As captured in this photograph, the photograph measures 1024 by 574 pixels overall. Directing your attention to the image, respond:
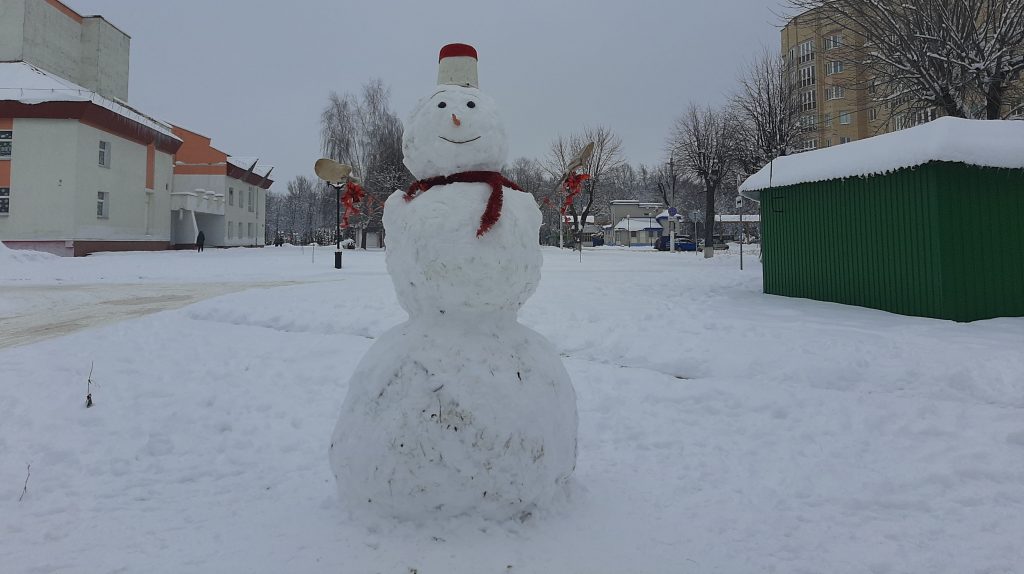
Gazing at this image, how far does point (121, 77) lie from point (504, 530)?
142ft

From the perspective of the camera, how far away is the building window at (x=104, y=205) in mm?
27141

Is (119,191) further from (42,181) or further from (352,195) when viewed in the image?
(352,195)

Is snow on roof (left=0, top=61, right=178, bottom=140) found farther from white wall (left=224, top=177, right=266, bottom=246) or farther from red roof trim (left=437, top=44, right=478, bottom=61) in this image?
Result: red roof trim (left=437, top=44, right=478, bottom=61)

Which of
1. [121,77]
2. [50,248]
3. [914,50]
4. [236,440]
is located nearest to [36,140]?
[50,248]

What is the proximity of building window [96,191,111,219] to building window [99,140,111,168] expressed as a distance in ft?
4.96

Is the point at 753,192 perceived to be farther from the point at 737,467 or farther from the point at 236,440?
the point at 236,440

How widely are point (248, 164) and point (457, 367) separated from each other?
48005mm

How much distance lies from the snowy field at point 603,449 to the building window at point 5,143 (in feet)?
78.5

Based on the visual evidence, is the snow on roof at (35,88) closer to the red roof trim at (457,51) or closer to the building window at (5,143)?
the building window at (5,143)

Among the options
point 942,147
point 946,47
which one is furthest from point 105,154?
→ point 946,47

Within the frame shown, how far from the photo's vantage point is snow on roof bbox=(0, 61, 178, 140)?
80.2 feet

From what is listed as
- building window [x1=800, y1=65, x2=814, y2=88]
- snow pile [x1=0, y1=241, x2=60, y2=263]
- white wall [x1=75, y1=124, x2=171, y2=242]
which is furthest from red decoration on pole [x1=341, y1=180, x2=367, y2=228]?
building window [x1=800, y1=65, x2=814, y2=88]

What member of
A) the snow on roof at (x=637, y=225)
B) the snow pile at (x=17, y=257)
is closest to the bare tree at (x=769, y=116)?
the snow pile at (x=17, y=257)

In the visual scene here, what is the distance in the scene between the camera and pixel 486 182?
3.12 metres
